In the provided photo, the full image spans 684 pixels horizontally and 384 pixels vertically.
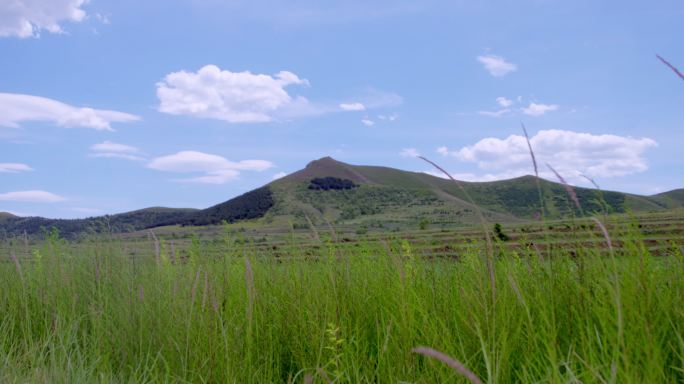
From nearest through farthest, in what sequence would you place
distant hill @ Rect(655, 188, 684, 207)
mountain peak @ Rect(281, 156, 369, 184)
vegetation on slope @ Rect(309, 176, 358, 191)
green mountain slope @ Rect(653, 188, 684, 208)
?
vegetation on slope @ Rect(309, 176, 358, 191) → mountain peak @ Rect(281, 156, 369, 184) → green mountain slope @ Rect(653, 188, 684, 208) → distant hill @ Rect(655, 188, 684, 207)

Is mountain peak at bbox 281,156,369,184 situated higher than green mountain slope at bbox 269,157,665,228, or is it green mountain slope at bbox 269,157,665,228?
mountain peak at bbox 281,156,369,184

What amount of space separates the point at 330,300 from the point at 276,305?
61cm

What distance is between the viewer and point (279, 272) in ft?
14.4

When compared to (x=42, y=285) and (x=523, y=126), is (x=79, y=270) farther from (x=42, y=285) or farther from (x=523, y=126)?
(x=523, y=126)

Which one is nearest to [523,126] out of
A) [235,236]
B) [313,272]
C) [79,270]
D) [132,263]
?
[313,272]

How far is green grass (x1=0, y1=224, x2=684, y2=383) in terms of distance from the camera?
7.57ft

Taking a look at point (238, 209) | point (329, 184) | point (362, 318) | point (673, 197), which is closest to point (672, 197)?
point (673, 197)

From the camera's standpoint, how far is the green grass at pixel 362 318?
231 centimetres

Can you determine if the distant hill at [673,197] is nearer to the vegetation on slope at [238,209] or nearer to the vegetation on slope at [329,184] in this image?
the vegetation on slope at [329,184]

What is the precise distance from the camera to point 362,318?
3568 mm

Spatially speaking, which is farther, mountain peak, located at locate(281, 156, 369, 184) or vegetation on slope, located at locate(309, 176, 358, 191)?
mountain peak, located at locate(281, 156, 369, 184)

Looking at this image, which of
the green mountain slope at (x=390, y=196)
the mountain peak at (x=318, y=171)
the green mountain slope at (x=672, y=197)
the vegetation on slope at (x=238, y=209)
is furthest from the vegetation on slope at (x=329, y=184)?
the green mountain slope at (x=672, y=197)

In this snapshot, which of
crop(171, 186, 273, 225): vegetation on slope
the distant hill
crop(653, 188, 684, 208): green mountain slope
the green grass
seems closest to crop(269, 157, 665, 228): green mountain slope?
crop(171, 186, 273, 225): vegetation on slope

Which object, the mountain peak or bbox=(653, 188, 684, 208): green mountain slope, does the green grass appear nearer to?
the mountain peak
